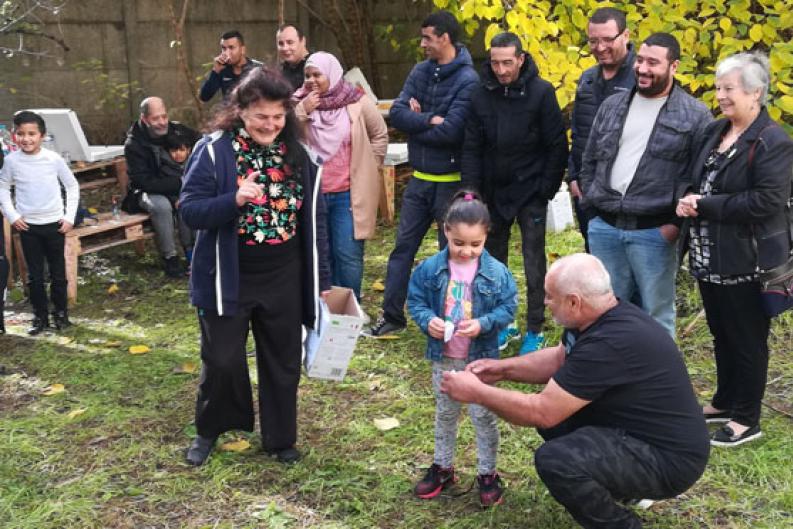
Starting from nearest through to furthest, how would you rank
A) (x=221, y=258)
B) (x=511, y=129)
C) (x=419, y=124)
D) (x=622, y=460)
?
1. (x=622, y=460)
2. (x=221, y=258)
3. (x=511, y=129)
4. (x=419, y=124)

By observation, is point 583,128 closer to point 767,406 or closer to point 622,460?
point 767,406

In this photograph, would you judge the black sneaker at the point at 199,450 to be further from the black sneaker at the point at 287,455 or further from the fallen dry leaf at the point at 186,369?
the fallen dry leaf at the point at 186,369

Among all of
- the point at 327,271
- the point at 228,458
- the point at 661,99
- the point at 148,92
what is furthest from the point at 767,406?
the point at 148,92

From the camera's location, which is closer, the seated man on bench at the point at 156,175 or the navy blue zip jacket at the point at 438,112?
the navy blue zip jacket at the point at 438,112

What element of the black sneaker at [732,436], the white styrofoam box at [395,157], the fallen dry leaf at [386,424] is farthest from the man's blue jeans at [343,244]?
the white styrofoam box at [395,157]

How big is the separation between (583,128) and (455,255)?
1628 millimetres

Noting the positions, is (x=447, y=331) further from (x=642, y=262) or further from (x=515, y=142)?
(x=515, y=142)

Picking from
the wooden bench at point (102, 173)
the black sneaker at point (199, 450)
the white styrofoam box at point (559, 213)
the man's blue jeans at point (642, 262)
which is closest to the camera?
the black sneaker at point (199, 450)

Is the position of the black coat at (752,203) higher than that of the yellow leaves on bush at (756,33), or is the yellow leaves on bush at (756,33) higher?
the yellow leaves on bush at (756,33)

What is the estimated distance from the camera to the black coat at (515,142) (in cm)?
534

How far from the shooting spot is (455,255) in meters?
3.97

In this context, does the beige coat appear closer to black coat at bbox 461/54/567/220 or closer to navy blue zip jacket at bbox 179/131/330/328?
black coat at bbox 461/54/567/220

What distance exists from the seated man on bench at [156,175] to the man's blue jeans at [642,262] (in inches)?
→ 163

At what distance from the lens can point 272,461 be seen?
14.6ft
